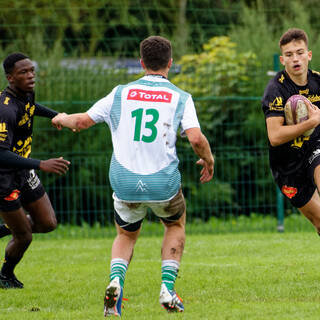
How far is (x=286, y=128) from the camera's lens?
19.8 ft

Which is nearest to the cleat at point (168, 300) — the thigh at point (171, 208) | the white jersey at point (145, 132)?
the thigh at point (171, 208)

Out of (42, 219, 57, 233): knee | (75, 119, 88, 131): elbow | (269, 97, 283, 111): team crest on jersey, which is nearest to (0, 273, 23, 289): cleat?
(42, 219, 57, 233): knee

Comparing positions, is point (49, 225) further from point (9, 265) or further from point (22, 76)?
point (22, 76)

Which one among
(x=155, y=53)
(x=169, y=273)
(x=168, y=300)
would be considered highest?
(x=155, y=53)

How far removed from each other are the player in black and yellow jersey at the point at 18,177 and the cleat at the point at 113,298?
1.72 meters

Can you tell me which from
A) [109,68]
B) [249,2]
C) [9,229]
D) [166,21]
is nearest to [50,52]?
[109,68]

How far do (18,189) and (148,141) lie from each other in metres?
2.12

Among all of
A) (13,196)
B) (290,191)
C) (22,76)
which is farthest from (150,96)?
(13,196)

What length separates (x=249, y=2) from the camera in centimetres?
1995

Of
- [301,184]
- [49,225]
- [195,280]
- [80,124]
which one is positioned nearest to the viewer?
[80,124]

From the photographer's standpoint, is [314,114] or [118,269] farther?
[314,114]

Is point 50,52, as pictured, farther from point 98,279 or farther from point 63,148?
point 98,279

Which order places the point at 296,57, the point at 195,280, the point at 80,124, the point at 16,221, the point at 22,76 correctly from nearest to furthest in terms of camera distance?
the point at 80,124 → the point at 296,57 → the point at 22,76 → the point at 16,221 → the point at 195,280

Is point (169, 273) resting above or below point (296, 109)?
below
